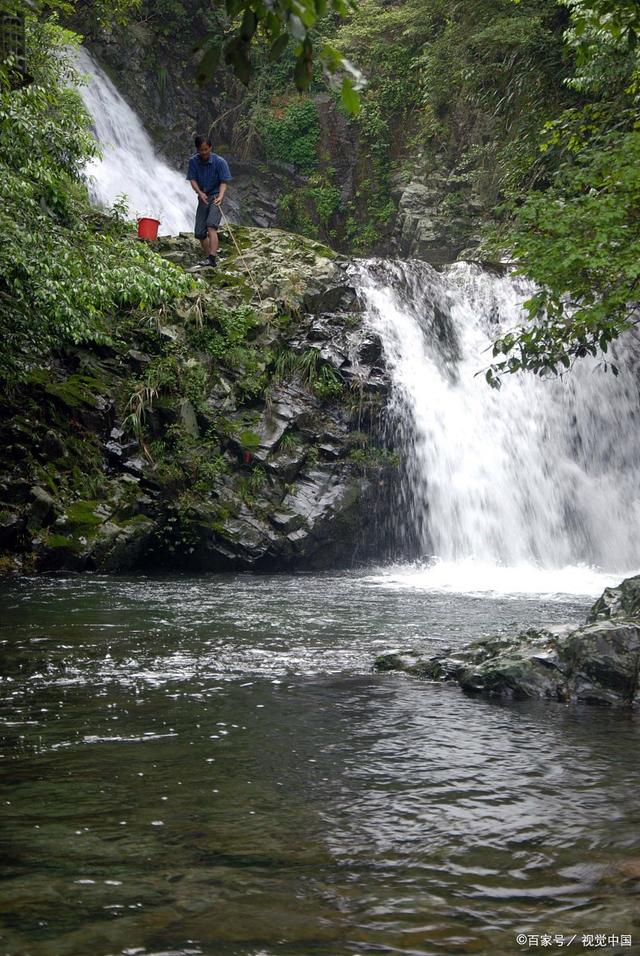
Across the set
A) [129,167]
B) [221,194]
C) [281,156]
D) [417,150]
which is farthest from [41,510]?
[281,156]

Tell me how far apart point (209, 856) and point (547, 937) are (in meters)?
1.08

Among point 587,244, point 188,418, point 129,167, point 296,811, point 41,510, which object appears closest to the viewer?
point 296,811

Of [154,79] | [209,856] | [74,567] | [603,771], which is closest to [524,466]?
[74,567]

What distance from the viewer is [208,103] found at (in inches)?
1152

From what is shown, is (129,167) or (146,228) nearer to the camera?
(146,228)

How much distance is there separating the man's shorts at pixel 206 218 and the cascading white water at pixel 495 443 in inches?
127

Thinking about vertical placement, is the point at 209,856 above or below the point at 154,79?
below

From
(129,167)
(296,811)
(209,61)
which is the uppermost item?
(129,167)

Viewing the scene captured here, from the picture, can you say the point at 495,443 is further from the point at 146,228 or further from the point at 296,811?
the point at 296,811

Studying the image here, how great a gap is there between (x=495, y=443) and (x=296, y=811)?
42.7ft

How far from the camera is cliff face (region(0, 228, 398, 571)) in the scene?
12039 millimetres

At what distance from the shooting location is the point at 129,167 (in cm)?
2358

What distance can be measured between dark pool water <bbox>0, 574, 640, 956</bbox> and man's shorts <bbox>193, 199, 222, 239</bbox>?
9.58m

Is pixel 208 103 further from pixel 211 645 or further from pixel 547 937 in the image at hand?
pixel 547 937
